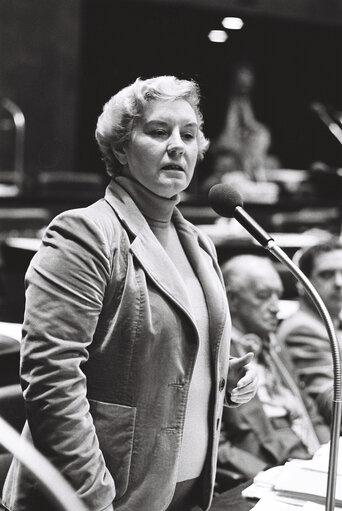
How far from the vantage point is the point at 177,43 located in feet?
34.9

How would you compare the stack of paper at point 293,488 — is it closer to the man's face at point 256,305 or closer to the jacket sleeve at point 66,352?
the jacket sleeve at point 66,352

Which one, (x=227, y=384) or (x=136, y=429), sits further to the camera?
(x=227, y=384)

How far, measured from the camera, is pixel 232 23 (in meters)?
10.5

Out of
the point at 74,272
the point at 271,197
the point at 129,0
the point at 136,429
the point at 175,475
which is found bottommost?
the point at 271,197

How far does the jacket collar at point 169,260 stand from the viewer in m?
1.73

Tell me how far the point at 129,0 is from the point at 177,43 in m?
1.00

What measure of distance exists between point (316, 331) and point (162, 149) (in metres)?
1.95

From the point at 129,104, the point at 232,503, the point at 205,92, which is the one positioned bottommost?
the point at 232,503

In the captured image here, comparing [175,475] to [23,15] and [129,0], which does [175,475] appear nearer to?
[23,15]

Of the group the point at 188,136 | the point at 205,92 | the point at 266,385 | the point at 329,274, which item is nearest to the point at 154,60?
the point at 205,92

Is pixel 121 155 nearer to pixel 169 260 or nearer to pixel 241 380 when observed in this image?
pixel 169 260

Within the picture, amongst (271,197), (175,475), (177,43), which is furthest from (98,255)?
(177,43)

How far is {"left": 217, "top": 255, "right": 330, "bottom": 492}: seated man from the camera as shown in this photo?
2900mm

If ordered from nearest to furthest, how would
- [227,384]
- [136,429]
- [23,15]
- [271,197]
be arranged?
1. [136,429]
2. [227,384]
3. [271,197]
4. [23,15]
